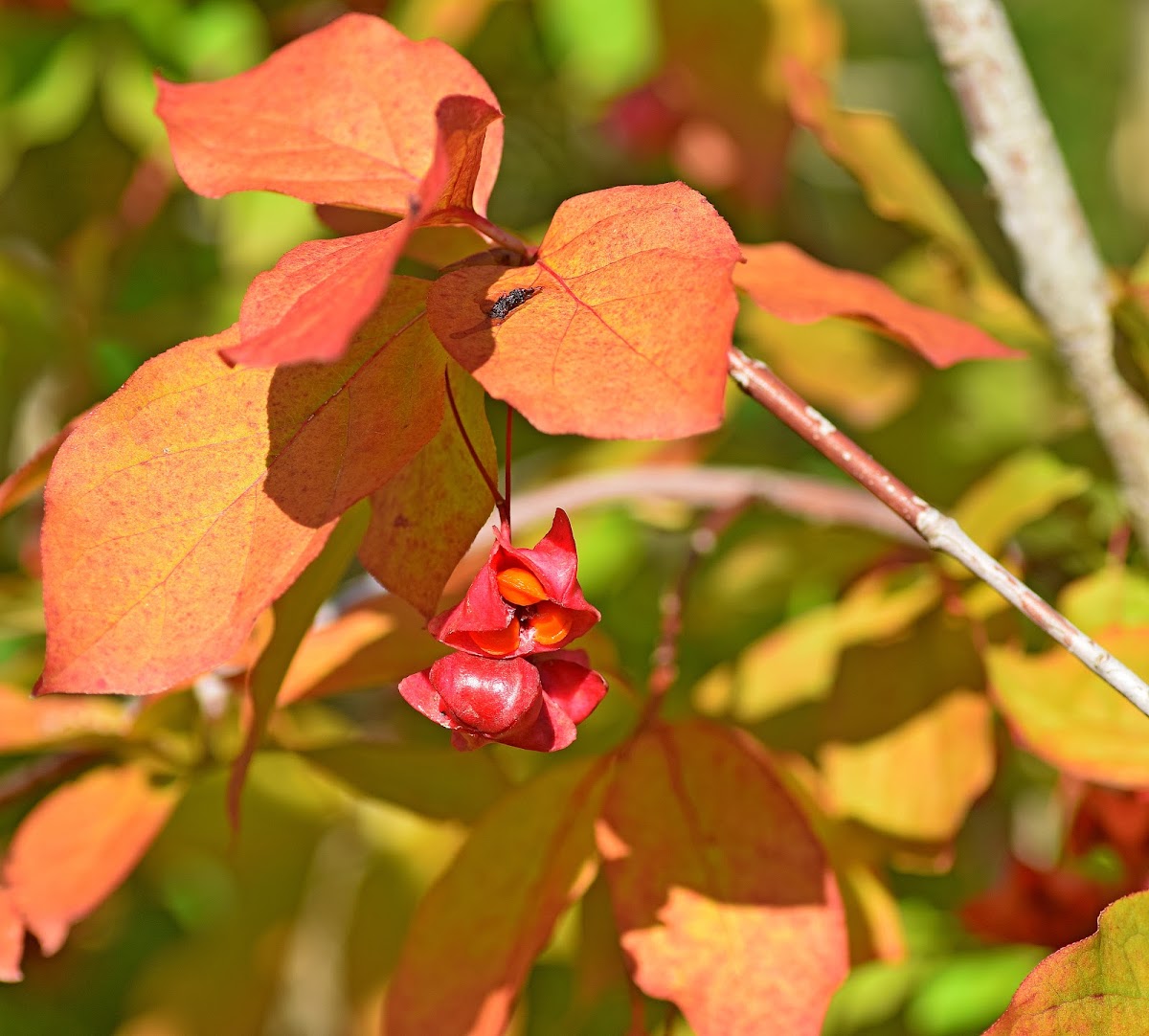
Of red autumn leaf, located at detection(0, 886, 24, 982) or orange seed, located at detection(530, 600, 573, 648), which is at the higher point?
orange seed, located at detection(530, 600, 573, 648)

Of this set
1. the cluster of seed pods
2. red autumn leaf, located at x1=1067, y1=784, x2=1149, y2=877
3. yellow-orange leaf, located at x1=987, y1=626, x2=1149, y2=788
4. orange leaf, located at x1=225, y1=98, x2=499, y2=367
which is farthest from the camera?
red autumn leaf, located at x1=1067, y1=784, x2=1149, y2=877

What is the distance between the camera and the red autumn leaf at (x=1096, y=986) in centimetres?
46

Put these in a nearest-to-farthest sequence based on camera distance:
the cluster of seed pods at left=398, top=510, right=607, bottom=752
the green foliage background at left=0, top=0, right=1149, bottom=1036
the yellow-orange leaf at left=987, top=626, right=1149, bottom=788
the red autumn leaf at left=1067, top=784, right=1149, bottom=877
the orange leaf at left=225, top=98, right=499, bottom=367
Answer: the orange leaf at left=225, top=98, right=499, bottom=367
the cluster of seed pods at left=398, top=510, right=607, bottom=752
the yellow-orange leaf at left=987, top=626, right=1149, bottom=788
the red autumn leaf at left=1067, top=784, right=1149, bottom=877
the green foliage background at left=0, top=0, right=1149, bottom=1036

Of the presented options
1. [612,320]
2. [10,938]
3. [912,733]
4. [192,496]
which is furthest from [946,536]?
[10,938]

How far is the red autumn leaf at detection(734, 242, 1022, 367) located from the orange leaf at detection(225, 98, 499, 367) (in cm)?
16

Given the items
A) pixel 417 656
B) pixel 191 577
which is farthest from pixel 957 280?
pixel 191 577

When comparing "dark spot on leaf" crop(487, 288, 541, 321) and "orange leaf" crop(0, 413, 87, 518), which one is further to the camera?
"orange leaf" crop(0, 413, 87, 518)

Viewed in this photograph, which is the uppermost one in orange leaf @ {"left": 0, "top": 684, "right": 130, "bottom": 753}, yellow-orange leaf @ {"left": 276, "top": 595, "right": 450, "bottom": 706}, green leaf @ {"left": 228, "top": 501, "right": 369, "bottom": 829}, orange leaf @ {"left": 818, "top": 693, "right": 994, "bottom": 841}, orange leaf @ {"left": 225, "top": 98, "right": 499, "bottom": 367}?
orange leaf @ {"left": 225, "top": 98, "right": 499, "bottom": 367}

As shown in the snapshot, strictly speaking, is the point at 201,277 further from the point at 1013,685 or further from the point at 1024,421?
the point at 1013,685

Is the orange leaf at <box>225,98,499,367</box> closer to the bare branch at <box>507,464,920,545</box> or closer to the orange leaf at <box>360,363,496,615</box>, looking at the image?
the orange leaf at <box>360,363,496,615</box>

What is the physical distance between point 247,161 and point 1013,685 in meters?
0.49

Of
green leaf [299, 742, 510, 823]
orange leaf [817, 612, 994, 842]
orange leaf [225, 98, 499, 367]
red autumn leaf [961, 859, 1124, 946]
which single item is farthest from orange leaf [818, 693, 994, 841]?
orange leaf [225, 98, 499, 367]

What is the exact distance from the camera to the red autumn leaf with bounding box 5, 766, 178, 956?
2.21 ft

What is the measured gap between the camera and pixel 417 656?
2.21ft
